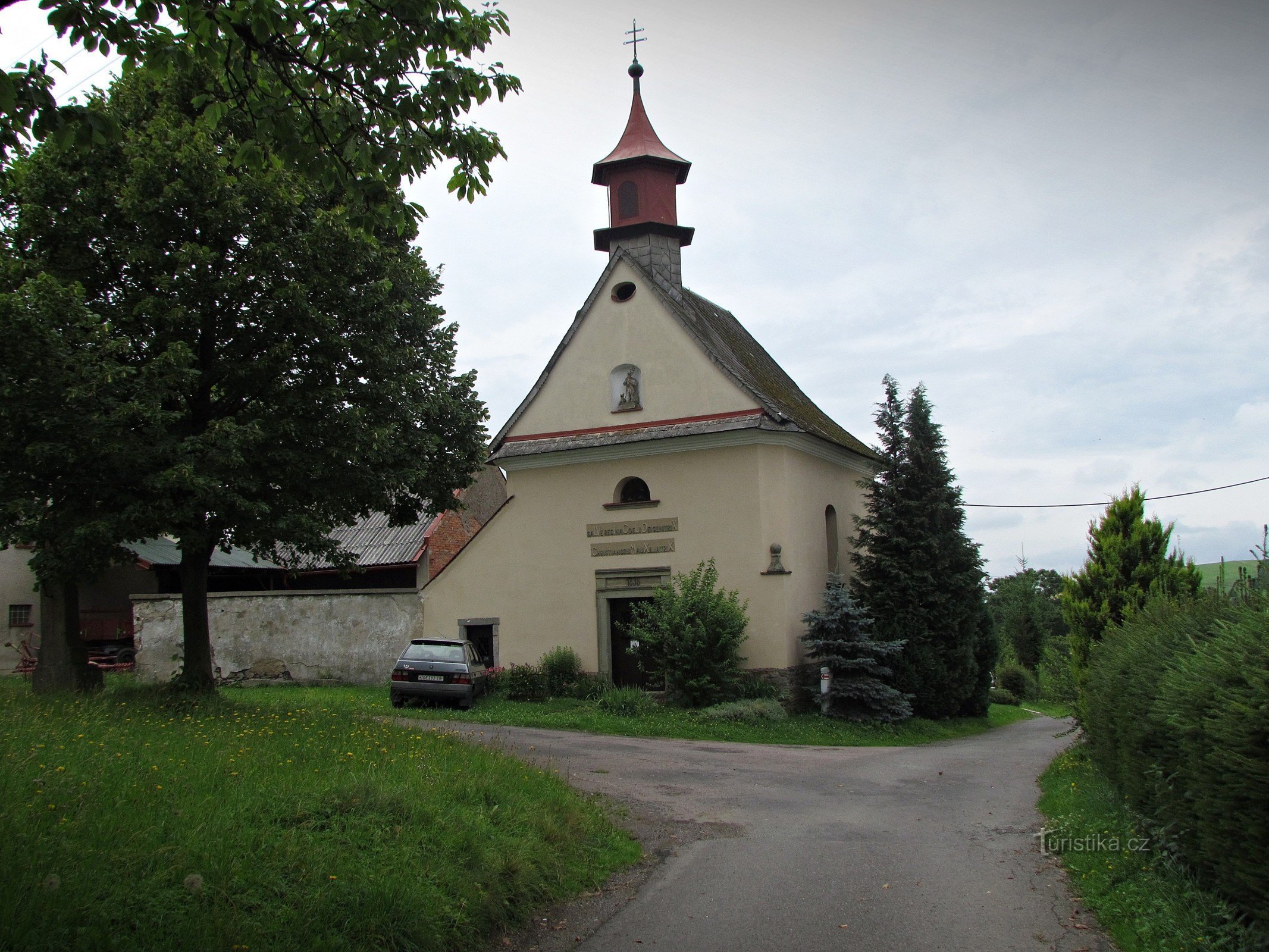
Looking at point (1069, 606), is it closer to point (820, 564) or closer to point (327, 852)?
point (820, 564)

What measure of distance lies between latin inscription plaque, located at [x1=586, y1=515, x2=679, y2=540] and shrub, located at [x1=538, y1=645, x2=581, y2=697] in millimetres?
2787

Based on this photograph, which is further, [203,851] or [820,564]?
[820,564]

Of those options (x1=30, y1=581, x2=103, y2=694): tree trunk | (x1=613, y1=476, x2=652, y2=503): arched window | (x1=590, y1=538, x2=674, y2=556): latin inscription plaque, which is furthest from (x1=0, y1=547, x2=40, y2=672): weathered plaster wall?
(x1=613, y1=476, x2=652, y2=503): arched window

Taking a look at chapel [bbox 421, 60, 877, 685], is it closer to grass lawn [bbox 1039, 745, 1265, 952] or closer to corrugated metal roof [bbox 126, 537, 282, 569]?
corrugated metal roof [bbox 126, 537, 282, 569]

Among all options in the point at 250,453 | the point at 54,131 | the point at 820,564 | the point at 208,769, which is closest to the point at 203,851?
the point at 208,769

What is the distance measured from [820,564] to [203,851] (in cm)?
1921

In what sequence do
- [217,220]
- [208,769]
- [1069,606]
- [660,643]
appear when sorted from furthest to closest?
[660,643]
[1069,606]
[217,220]
[208,769]

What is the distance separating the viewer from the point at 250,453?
12914mm

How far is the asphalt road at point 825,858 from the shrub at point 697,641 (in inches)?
184

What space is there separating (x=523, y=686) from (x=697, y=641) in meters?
4.60

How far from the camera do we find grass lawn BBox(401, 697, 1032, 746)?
17.4 meters

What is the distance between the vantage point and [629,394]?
23.0 meters

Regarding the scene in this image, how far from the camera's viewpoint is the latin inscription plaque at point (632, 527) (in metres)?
22.2

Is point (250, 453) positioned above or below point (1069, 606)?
above
